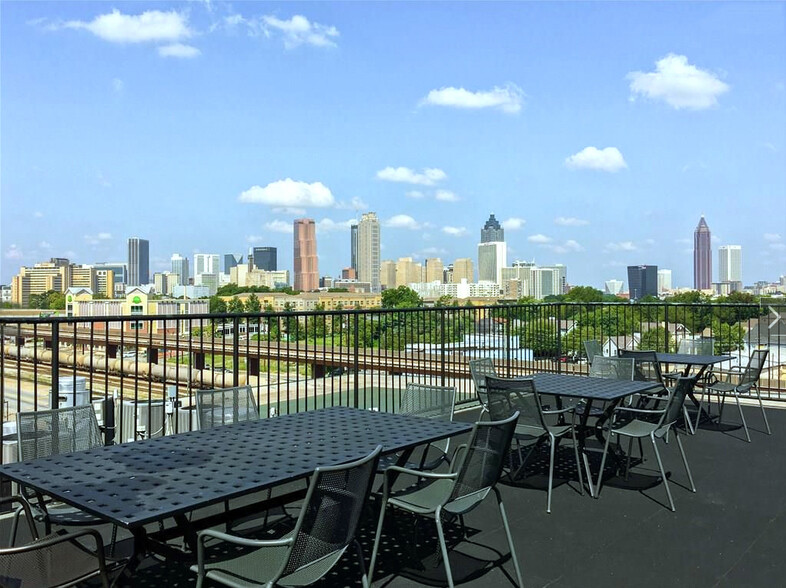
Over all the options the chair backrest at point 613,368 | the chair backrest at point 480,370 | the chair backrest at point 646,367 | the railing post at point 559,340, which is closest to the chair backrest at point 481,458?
the chair backrest at point 480,370

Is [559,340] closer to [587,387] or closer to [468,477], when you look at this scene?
[587,387]

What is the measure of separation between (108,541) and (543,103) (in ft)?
256

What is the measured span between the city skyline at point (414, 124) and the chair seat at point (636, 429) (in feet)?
71.5

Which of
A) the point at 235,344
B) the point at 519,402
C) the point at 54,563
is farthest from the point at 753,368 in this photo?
the point at 54,563

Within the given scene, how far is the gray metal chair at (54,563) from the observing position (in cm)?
212

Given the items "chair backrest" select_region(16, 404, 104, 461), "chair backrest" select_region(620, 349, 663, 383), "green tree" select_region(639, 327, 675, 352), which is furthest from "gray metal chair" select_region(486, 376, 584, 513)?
"green tree" select_region(639, 327, 675, 352)

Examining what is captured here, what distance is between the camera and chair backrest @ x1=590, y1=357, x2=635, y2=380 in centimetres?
645

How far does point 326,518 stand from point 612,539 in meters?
2.38

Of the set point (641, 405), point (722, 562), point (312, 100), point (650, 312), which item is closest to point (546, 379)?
point (641, 405)

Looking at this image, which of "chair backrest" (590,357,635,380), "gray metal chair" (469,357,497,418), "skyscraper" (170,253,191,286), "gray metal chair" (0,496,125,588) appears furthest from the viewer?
"skyscraper" (170,253,191,286)

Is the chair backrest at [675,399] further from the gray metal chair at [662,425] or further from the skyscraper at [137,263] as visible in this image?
the skyscraper at [137,263]

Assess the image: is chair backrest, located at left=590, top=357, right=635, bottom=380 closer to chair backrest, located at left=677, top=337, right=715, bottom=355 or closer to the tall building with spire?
chair backrest, located at left=677, top=337, right=715, bottom=355

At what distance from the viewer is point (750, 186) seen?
110 metres

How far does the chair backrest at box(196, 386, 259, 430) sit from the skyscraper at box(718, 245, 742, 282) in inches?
5611
